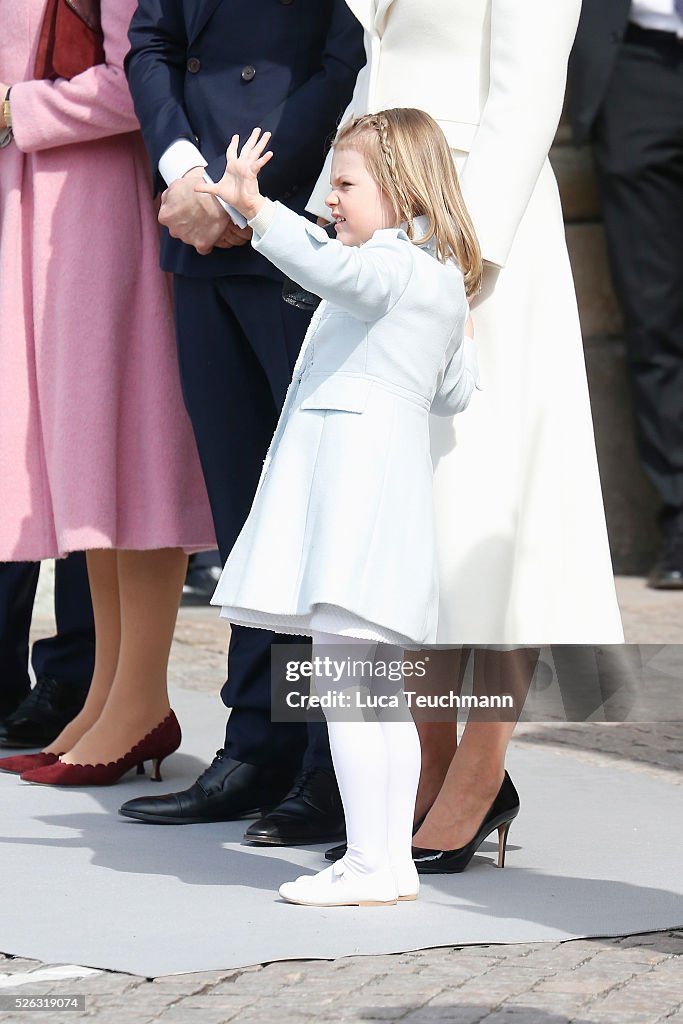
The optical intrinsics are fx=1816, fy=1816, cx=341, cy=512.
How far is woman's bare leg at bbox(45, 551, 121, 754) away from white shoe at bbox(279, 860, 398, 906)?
3.66 feet

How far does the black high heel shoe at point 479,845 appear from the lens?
301 cm

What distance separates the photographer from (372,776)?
2.75 m

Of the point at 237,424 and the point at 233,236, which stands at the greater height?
the point at 233,236

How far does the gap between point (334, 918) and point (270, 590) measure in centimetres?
50

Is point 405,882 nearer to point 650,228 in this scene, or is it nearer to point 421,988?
point 421,988

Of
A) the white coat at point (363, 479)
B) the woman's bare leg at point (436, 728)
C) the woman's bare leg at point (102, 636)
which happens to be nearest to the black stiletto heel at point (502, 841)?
the woman's bare leg at point (436, 728)

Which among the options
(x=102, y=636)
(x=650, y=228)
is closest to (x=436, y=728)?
(x=102, y=636)

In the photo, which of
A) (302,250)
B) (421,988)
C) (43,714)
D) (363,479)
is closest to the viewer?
(421,988)

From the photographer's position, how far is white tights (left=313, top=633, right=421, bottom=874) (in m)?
2.76

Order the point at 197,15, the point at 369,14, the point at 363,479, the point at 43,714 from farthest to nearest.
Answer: the point at 43,714, the point at 197,15, the point at 369,14, the point at 363,479

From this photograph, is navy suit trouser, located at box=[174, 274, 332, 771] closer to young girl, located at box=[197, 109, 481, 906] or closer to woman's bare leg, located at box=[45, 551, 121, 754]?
woman's bare leg, located at box=[45, 551, 121, 754]

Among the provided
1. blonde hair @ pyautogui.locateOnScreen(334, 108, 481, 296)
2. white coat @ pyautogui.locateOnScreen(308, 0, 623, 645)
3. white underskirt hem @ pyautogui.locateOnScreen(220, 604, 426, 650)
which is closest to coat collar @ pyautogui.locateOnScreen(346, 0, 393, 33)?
white coat @ pyautogui.locateOnScreen(308, 0, 623, 645)

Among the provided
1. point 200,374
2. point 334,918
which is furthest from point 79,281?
point 334,918

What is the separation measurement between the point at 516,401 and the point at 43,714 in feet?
5.01
